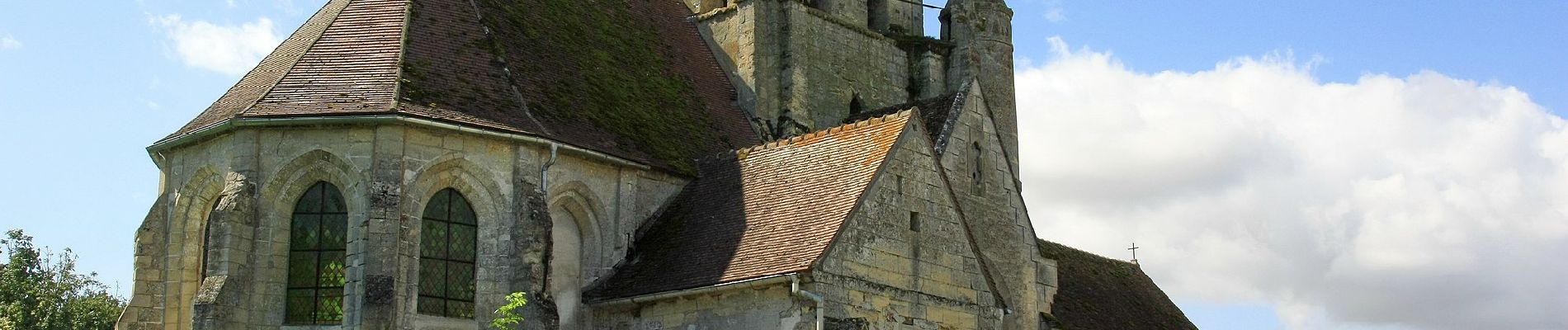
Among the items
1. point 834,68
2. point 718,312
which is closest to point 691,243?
point 718,312

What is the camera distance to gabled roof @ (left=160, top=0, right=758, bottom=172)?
20469 mm

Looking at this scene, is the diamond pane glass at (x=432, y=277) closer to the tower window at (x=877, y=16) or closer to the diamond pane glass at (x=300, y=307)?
the diamond pane glass at (x=300, y=307)

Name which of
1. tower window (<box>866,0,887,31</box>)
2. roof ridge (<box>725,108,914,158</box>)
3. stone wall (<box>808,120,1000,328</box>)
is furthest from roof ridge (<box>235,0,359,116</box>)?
tower window (<box>866,0,887,31</box>)

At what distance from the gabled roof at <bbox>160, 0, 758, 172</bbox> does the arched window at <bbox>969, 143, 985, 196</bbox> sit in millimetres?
3598

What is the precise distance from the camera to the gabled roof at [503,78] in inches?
806

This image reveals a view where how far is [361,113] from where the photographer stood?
19.8 meters

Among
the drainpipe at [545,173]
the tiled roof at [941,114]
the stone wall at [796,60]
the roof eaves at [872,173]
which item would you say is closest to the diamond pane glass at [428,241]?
the drainpipe at [545,173]

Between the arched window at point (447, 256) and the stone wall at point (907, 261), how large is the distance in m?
4.32

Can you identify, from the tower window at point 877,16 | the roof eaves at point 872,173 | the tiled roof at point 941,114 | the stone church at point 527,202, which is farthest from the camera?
the tower window at point 877,16

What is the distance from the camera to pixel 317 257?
20047 mm

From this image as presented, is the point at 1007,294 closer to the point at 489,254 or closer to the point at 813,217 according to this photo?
the point at 813,217

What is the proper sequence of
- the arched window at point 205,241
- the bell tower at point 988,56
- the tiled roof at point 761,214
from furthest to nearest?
1. the bell tower at point 988,56
2. the arched window at point 205,241
3. the tiled roof at point 761,214

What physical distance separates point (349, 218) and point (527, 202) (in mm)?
2047

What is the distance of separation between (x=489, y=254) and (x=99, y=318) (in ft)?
56.3
